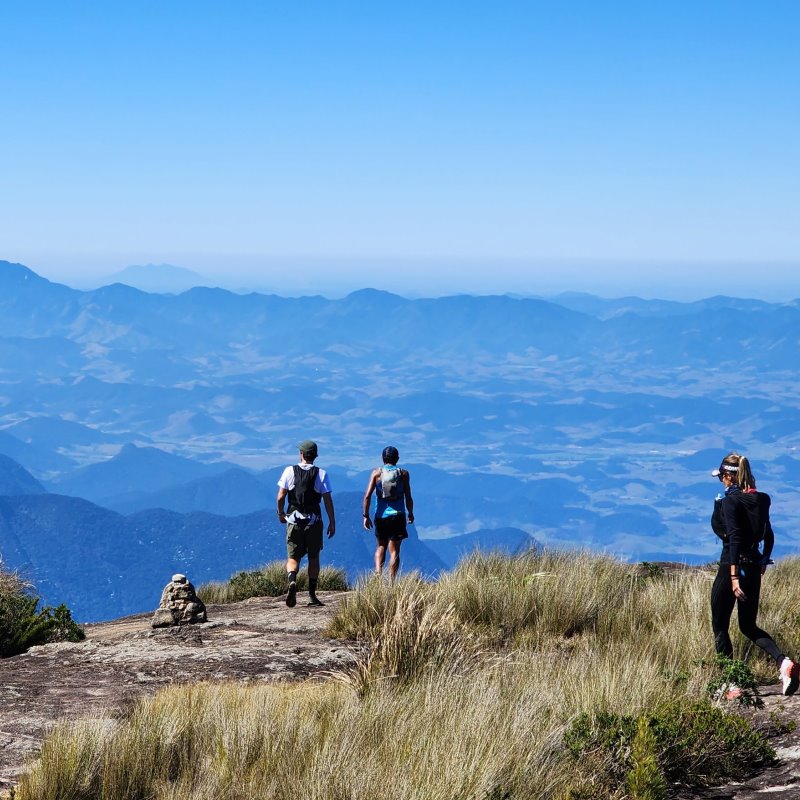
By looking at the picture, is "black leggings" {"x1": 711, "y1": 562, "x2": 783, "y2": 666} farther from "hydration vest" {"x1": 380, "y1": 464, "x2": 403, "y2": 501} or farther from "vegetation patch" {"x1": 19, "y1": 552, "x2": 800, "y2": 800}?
"hydration vest" {"x1": 380, "y1": 464, "x2": 403, "y2": 501}

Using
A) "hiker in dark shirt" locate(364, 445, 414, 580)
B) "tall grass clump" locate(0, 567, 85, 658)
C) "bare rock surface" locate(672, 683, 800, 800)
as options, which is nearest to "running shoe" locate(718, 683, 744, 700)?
"bare rock surface" locate(672, 683, 800, 800)

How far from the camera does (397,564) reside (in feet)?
39.0

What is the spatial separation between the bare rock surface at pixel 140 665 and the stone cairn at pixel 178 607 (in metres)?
0.14

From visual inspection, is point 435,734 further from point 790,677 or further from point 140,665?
point 140,665

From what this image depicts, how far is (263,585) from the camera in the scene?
48.3 feet

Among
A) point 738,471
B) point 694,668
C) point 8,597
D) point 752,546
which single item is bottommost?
point 8,597

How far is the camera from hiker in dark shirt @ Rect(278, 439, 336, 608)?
11273 mm

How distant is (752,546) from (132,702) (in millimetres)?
4342

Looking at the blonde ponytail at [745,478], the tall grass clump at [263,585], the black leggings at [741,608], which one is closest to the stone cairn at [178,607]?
the tall grass clump at [263,585]

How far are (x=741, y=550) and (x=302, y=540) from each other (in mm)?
5792

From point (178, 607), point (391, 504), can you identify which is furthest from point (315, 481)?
point (178, 607)

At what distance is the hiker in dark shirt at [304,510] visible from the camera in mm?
11273

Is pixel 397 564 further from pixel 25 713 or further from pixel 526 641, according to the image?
pixel 25 713

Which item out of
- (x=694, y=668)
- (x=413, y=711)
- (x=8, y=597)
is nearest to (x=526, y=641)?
(x=694, y=668)
